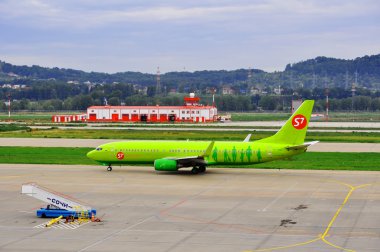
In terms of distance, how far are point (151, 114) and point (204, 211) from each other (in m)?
141

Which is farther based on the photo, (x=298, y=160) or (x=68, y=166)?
(x=298, y=160)

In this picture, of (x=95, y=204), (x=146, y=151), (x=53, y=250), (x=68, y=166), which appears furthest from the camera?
(x=68, y=166)

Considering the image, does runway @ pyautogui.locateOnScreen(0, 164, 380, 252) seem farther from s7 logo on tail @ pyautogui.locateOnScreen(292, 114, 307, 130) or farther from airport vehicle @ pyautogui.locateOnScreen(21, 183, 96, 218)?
s7 logo on tail @ pyautogui.locateOnScreen(292, 114, 307, 130)

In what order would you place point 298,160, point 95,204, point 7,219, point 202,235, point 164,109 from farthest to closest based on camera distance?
1. point 164,109
2. point 298,160
3. point 95,204
4. point 7,219
5. point 202,235

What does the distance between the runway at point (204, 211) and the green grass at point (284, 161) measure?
4.59 m

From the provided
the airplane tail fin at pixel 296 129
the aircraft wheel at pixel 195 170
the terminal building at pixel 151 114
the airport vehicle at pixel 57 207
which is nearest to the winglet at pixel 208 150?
the aircraft wheel at pixel 195 170

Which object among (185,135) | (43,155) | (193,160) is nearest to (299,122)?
(193,160)

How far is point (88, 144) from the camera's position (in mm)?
99000

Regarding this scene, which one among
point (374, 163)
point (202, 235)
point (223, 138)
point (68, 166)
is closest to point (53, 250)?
point (202, 235)

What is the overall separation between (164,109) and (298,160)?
356 ft

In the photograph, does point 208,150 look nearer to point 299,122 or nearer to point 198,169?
point 198,169

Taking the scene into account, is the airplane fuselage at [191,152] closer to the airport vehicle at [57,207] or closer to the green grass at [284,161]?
the green grass at [284,161]

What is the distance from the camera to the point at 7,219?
42.3 metres

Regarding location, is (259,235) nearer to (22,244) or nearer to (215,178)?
(22,244)
